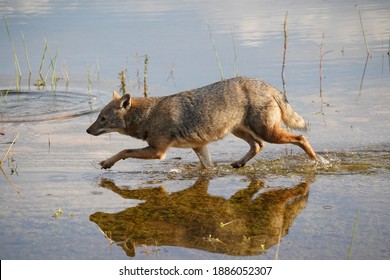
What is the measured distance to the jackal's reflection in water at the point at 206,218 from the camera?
21.7 feet

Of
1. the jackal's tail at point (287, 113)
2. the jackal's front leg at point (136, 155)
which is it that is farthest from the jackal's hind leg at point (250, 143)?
the jackal's front leg at point (136, 155)

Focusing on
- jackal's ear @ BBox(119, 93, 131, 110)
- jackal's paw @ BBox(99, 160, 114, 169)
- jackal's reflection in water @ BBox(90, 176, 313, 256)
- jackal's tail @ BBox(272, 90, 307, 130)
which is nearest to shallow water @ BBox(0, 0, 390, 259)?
jackal's reflection in water @ BBox(90, 176, 313, 256)

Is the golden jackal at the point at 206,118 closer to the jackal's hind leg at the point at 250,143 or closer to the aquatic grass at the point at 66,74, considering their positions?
the jackal's hind leg at the point at 250,143

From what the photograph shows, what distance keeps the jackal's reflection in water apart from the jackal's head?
4.07 feet

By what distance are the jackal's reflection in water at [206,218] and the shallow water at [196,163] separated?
2 centimetres

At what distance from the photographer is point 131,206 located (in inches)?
307

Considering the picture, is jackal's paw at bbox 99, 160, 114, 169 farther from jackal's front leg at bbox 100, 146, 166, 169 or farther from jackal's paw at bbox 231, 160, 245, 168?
jackal's paw at bbox 231, 160, 245, 168

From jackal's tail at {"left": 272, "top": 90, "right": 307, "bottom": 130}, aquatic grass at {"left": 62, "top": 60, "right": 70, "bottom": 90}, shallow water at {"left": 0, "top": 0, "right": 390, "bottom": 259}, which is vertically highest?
jackal's tail at {"left": 272, "top": 90, "right": 307, "bottom": 130}

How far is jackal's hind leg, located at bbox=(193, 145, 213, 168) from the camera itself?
31.2ft
